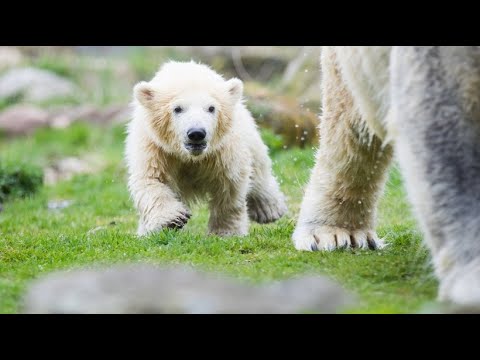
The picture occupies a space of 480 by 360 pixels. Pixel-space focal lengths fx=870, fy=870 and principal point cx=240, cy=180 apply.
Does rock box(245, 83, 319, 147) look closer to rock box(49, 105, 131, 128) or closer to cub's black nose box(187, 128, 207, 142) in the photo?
rock box(49, 105, 131, 128)

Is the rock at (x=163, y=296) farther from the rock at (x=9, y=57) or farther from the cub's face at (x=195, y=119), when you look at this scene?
the rock at (x=9, y=57)

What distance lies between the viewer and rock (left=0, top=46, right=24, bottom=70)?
1952cm

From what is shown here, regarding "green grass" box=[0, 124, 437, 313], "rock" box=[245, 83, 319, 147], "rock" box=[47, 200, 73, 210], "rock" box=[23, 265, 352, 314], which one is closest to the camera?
"rock" box=[23, 265, 352, 314]

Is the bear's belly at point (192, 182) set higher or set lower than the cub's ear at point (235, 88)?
lower

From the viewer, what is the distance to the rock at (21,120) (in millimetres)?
15664

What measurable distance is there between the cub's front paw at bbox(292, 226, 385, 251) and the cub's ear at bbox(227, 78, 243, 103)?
1665mm

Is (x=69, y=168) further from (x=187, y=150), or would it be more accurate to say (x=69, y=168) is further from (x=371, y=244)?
(x=371, y=244)

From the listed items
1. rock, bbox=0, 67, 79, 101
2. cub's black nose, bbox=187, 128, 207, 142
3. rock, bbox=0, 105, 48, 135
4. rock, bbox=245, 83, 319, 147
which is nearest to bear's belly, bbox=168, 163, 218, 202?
cub's black nose, bbox=187, 128, 207, 142

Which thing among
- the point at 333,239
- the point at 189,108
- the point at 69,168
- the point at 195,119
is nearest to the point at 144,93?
the point at 189,108

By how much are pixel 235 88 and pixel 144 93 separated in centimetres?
79

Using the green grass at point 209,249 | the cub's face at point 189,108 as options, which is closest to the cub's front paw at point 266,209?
the green grass at point 209,249

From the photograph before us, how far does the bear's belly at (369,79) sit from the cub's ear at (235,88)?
1906 mm

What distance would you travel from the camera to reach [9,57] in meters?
20.4
